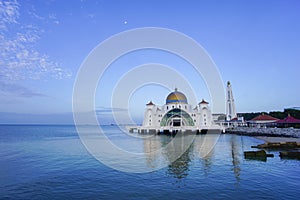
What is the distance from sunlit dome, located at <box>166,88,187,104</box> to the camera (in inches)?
2918

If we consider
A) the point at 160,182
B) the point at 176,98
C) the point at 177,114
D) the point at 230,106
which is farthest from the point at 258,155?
the point at 230,106

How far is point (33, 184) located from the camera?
14516mm

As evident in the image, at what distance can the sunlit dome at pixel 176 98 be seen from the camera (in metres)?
74.1

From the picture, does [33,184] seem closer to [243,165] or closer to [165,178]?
[165,178]

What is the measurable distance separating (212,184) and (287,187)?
4621mm

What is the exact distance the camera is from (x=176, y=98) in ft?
243

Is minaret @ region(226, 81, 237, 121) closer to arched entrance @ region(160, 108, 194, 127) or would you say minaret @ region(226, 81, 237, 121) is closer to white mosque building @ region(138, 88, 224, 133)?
white mosque building @ region(138, 88, 224, 133)

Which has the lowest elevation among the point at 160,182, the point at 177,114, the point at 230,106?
the point at 160,182

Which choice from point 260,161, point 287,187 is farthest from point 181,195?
point 260,161

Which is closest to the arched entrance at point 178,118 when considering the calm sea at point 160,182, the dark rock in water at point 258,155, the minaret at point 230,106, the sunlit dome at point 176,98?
the sunlit dome at point 176,98

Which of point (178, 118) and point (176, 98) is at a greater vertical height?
point (176, 98)

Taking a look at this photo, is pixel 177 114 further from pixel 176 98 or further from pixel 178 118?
pixel 176 98

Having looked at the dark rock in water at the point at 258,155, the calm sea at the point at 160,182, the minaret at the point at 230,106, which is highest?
the minaret at the point at 230,106

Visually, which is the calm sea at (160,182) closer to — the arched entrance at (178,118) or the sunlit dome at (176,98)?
the arched entrance at (178,118)
